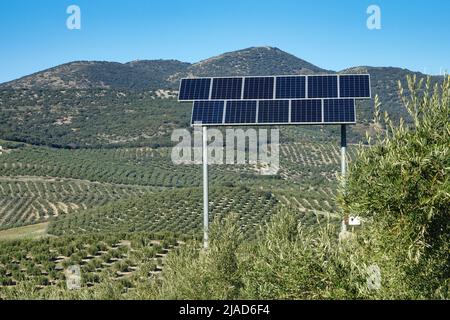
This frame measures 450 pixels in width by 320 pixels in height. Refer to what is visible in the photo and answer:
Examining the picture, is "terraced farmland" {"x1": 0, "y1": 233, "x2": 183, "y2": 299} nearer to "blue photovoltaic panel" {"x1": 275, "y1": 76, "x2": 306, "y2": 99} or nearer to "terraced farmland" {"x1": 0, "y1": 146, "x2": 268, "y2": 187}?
"blue photovoltaic panel" {"x1": 275, "y1": 76, "x2": 306, "y2": 99}

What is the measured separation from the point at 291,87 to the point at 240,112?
103 inches

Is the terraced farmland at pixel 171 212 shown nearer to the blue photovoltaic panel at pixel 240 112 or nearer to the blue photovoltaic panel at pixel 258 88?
the blue photovoltaic panel at pixel 258 88

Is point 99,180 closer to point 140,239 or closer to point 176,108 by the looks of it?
point 140,239

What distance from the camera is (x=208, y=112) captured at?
24.4 metres

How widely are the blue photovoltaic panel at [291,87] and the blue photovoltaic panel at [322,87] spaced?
288mm

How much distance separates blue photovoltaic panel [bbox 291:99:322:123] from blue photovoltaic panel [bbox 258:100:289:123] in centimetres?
27

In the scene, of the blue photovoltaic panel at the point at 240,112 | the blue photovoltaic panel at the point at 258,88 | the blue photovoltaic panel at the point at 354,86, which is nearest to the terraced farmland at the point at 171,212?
the blue photovoltaic panel at the point at 258,88

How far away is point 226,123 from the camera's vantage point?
23.3 m

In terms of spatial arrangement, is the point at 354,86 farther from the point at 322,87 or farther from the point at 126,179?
the point at 126,179

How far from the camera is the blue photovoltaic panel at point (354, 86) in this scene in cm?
2433

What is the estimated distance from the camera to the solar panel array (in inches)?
925

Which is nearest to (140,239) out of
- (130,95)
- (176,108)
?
(176,108)

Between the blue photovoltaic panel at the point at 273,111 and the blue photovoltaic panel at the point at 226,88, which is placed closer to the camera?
the blue photovoltaic panel at the point at 273,111

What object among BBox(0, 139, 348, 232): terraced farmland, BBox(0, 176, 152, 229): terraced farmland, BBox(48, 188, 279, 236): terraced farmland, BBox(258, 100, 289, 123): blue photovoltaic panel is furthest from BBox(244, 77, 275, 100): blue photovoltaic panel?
BBox(0, 176, 152, 229): terraced farmland
